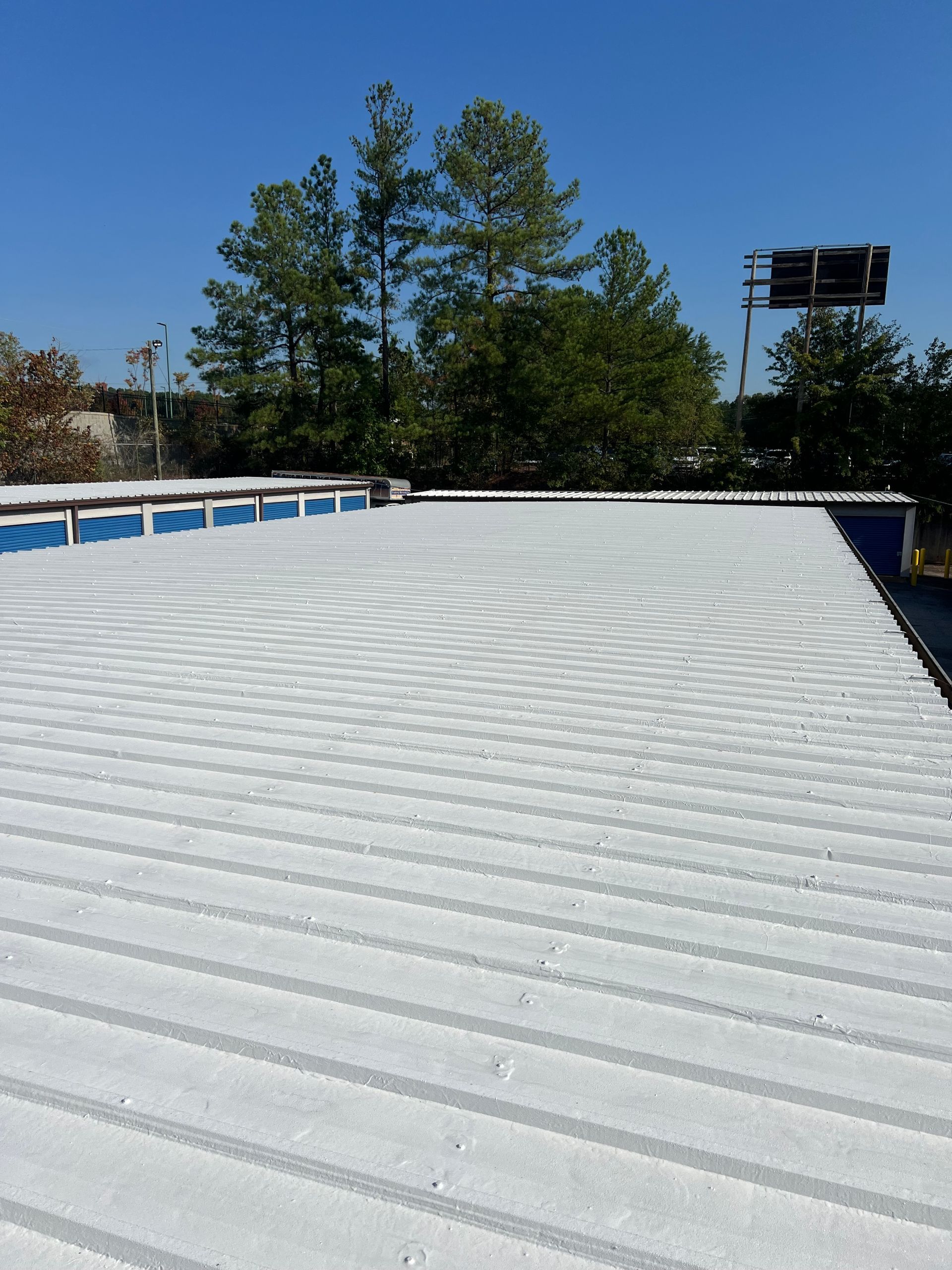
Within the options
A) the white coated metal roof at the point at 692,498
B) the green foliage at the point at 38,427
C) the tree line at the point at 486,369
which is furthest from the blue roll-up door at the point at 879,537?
the green foliage at the point at 38,427

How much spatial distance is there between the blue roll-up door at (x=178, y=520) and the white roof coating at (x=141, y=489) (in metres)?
0.36

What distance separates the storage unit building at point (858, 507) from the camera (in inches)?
787

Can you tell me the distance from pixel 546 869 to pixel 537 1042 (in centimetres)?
70

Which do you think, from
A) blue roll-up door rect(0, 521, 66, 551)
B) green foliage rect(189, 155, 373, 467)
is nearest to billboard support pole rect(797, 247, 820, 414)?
green foliage rect(189, 155, 373, 467)

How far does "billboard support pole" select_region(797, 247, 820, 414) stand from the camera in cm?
3228

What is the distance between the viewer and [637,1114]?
1.56m

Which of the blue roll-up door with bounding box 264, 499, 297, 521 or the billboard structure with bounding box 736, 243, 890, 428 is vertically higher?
the billboard structure with bounding box 736, 243, 890, 428

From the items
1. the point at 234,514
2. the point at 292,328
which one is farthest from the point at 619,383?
the point at 234,514

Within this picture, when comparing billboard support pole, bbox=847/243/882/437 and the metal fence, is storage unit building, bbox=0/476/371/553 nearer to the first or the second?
the metal fence

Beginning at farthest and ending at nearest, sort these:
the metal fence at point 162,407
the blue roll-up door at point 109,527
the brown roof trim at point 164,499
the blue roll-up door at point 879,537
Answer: the metal fence at point 162,407, the blue roll-up door at point 879,537, the blue roll-up door at point 109,527, the brown roof trim at point 164,499

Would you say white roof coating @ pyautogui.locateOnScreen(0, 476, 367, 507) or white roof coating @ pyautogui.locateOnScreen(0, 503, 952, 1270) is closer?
white roof coating @ pyautogui.locateOnScreen(0, 503, 952, 1270)

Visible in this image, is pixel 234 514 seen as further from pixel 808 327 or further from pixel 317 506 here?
pixel 808 327

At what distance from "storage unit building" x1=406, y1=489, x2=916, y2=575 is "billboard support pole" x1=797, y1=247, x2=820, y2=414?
36.9 feet

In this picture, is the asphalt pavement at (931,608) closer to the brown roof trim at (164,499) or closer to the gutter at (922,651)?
the gutter at (922,651)
